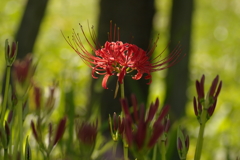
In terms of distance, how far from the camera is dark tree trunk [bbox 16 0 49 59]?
93.7 inches

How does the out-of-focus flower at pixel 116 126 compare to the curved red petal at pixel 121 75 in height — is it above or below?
below

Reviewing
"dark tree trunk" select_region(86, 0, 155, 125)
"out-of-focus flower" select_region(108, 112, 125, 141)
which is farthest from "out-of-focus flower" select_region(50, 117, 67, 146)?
"dark tree trunk" select_region(86, 0, 155, 125)

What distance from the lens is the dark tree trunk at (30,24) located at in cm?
238

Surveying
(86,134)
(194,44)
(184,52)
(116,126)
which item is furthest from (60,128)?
(194,44)

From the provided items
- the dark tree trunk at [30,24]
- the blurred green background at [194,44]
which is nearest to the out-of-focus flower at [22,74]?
the dark tree trunk at [30,24]

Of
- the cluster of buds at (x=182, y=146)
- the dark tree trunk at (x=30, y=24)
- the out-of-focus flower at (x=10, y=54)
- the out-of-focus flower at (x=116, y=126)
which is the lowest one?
the cluster of buds at (x=182, y=146)

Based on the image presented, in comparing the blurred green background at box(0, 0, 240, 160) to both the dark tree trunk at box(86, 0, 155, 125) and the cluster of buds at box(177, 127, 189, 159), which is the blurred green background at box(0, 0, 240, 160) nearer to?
the dark tree trunk at box(86, 0, 155, 125)

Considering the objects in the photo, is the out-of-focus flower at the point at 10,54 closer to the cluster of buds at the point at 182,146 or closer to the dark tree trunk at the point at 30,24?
the cluster of buds at the point at 182,146

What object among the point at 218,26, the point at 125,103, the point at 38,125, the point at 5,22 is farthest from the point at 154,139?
the point at 218,26

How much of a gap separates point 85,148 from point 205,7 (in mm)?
5402

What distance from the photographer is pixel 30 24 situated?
2402mm

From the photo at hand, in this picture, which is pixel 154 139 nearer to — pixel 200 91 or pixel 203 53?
pixel 200 91

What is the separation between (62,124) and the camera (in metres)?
0.71

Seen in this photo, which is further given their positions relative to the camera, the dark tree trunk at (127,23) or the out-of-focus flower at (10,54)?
the dark tree trunk at (127,23)
